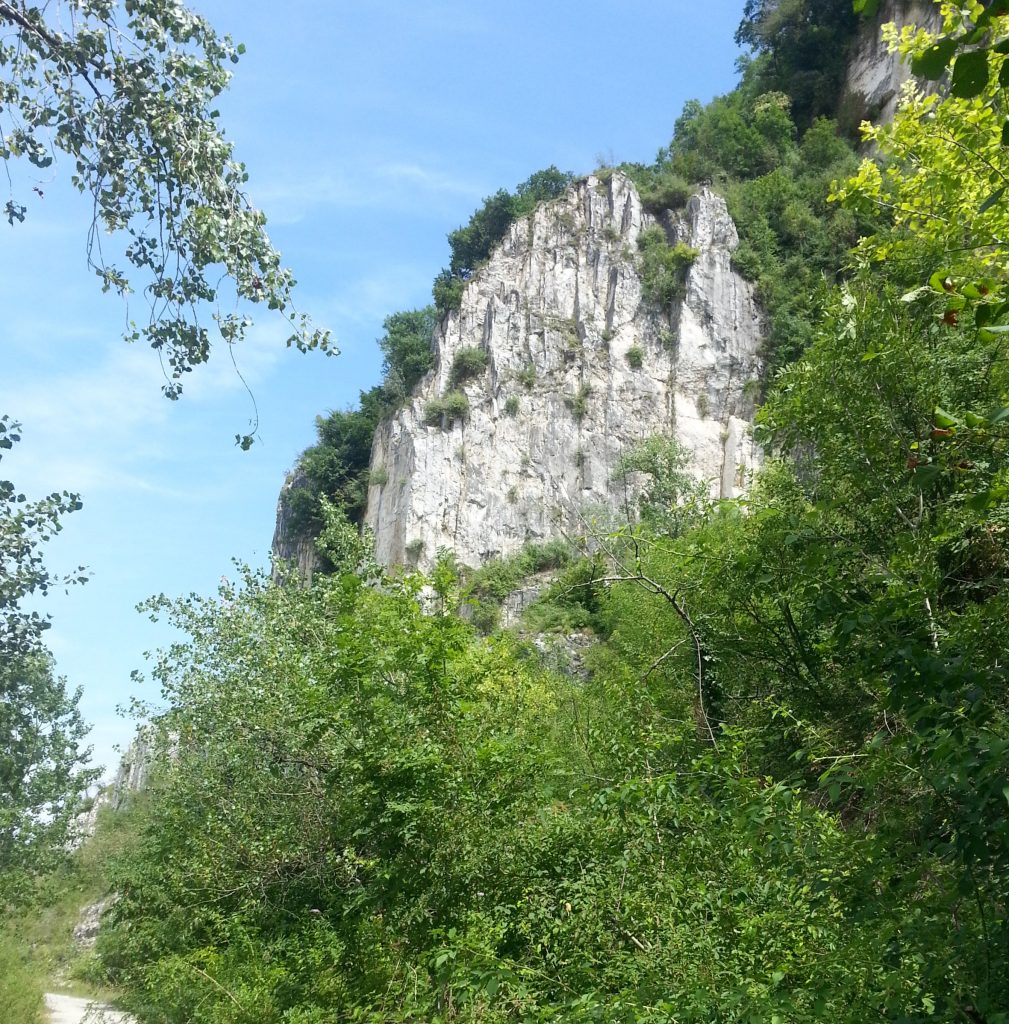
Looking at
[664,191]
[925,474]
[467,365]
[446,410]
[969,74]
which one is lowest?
[925,474]

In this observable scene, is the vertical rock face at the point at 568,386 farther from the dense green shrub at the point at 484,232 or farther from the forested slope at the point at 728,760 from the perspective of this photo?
the forested slope at the point at 728,760

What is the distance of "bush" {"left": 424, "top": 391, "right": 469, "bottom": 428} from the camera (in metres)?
46.9

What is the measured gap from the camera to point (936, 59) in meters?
2.23

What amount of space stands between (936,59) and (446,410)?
1776 inches

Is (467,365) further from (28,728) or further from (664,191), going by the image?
(28,728)

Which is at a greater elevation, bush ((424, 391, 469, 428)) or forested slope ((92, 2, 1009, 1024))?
bush ((424, 391, 469, 428))

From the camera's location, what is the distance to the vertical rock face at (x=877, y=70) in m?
36.9

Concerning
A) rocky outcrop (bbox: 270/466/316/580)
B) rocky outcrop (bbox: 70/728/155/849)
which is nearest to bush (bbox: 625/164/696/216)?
rocky outcrop (bbox: 270/466/316/580)

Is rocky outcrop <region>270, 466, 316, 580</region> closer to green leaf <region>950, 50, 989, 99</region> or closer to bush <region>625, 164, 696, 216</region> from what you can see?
bush <region>625, 164, 696, 216</region>

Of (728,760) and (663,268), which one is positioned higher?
(663,268)

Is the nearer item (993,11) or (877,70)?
(993,11)

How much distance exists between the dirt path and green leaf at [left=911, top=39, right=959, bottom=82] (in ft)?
50.2

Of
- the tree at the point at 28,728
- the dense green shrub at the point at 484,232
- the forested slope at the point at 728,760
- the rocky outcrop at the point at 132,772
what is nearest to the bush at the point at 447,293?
the dense green shrub at the point at 484,232

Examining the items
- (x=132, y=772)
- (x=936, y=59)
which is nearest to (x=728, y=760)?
(x=936, y=59)
